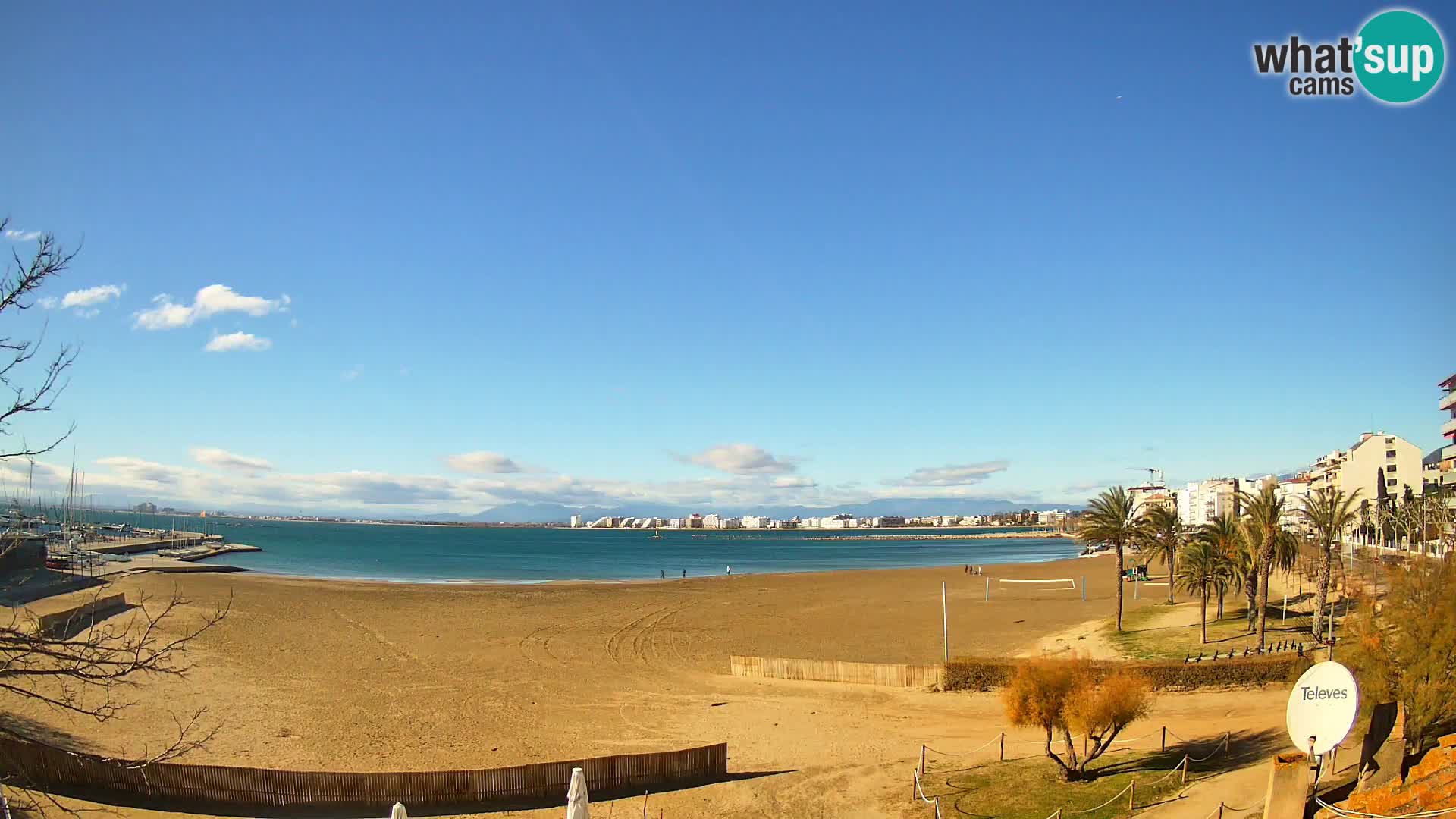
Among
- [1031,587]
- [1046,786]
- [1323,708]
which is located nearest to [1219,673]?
[1046,786]

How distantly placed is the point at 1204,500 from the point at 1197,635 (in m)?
141

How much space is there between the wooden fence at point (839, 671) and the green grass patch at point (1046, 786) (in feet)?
26.1

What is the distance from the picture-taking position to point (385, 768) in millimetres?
22266

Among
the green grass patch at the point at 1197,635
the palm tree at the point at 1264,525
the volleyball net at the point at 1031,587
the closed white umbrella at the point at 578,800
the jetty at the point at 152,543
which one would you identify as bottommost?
the jetty at the point at 152,543

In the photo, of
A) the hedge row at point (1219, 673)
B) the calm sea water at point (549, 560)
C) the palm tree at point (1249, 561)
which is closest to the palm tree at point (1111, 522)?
the palm tree at point (1249, 561)

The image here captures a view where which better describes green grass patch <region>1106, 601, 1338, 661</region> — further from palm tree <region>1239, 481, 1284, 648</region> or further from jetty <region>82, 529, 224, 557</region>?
jetty <region>82, 529, 224, 557</region>

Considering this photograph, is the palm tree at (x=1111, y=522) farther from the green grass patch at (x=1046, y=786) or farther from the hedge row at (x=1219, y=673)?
the green grass patch at (x=1046, y=786)

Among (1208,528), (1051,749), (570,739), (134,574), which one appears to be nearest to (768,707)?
(570,739)

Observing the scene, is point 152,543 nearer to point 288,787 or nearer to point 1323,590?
point 288,787

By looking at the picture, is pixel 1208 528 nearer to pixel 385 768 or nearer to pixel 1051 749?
pixel 1051 749

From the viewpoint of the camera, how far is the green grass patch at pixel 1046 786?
57.9 feet

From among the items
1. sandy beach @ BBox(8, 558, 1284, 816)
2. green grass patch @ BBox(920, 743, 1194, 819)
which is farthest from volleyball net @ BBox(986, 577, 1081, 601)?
green grass patch @ BBox(920, 743, 1194, 819)

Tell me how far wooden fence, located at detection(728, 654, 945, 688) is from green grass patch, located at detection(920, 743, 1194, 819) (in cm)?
794

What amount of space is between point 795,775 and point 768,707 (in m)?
6.95
